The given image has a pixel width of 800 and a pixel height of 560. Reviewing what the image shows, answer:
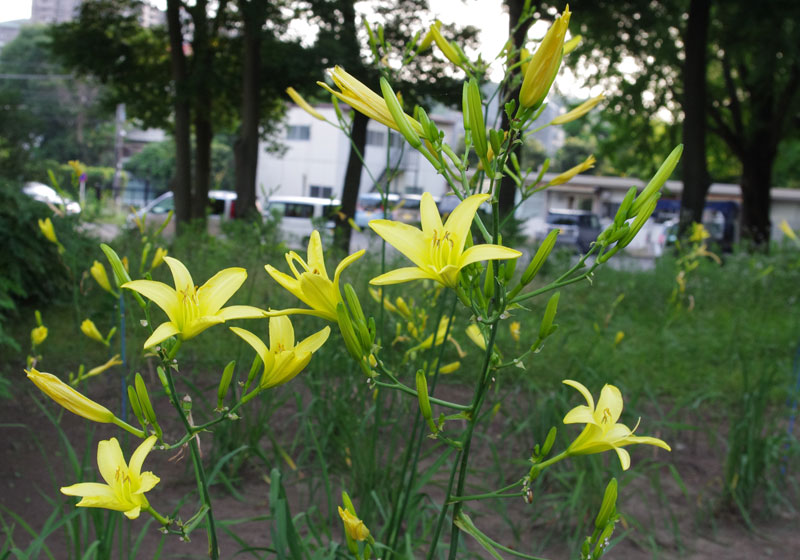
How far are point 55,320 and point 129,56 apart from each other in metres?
12.0

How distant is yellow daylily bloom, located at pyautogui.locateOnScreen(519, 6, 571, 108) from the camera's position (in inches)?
40.3

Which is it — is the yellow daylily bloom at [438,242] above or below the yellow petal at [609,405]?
above

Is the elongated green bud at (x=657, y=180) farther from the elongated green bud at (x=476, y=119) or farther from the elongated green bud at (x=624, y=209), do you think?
the elongated green bud at (x=476, y=119)

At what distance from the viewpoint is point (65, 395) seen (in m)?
0.99

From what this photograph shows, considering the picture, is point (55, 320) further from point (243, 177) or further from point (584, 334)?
point (243, 177)

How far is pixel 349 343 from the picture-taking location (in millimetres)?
1052

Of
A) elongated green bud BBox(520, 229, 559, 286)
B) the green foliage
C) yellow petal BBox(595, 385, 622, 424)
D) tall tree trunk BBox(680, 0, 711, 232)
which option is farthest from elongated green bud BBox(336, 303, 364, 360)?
the green foliage

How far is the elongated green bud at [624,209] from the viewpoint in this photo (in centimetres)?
103

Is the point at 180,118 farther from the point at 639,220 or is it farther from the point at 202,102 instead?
the point at 639,220

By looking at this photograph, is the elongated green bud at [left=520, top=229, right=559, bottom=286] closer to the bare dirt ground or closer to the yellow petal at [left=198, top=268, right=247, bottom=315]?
the yellow petal at [left=198, top=268, right=247, bottom=315]

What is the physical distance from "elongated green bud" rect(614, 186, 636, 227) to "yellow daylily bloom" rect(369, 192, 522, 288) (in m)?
0.20

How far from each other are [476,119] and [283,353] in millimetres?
428

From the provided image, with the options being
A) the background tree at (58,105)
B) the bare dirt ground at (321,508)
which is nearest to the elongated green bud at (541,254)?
the bare dirt ground at (321,508)

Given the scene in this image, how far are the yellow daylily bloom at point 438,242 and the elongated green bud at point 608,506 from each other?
0.37m
